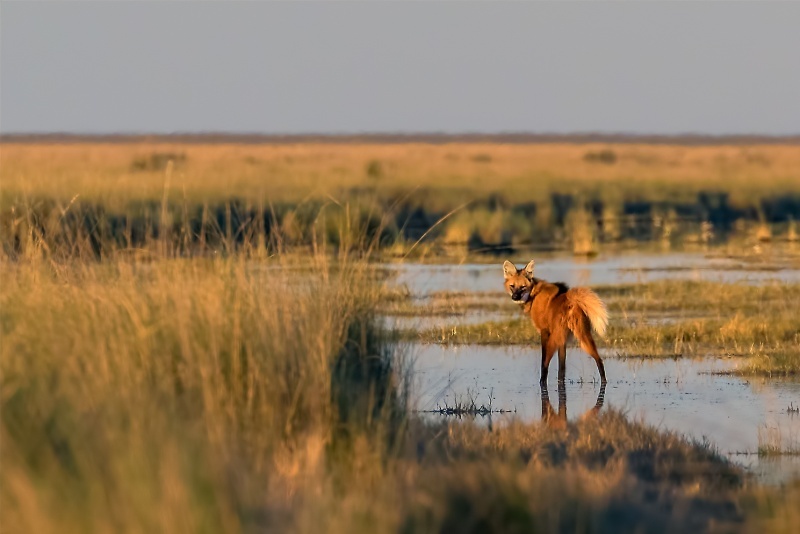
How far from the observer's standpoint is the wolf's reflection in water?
9.68 meters

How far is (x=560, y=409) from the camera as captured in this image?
412 inches

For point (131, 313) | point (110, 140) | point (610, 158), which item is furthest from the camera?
point (110, 140)

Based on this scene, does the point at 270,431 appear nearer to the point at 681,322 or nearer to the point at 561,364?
the point at 561,364

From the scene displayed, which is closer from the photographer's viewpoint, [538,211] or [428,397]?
[428,397]

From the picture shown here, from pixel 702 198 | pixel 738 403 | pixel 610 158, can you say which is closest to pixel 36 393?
pixel 738 403

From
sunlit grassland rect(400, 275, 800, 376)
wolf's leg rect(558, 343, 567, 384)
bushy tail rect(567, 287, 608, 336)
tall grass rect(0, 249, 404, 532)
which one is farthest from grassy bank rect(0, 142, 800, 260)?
wolf's leg rect(558, 343, 567, 384)

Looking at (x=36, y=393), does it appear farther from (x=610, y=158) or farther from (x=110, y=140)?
(x=110, y=140)

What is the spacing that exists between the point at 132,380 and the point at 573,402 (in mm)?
4686

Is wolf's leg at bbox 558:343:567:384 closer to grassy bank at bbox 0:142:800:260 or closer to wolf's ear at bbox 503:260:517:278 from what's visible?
wolf's ear at bbox 503:260:517:278

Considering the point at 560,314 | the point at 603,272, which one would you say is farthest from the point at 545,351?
the point at 603,272

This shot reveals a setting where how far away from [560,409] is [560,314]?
56.0 inches

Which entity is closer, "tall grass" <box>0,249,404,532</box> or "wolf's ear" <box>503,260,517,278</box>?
"tall grass" <box>0,249,404,532</box>

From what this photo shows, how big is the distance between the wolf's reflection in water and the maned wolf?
0.22 metres

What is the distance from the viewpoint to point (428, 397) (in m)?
10.8
